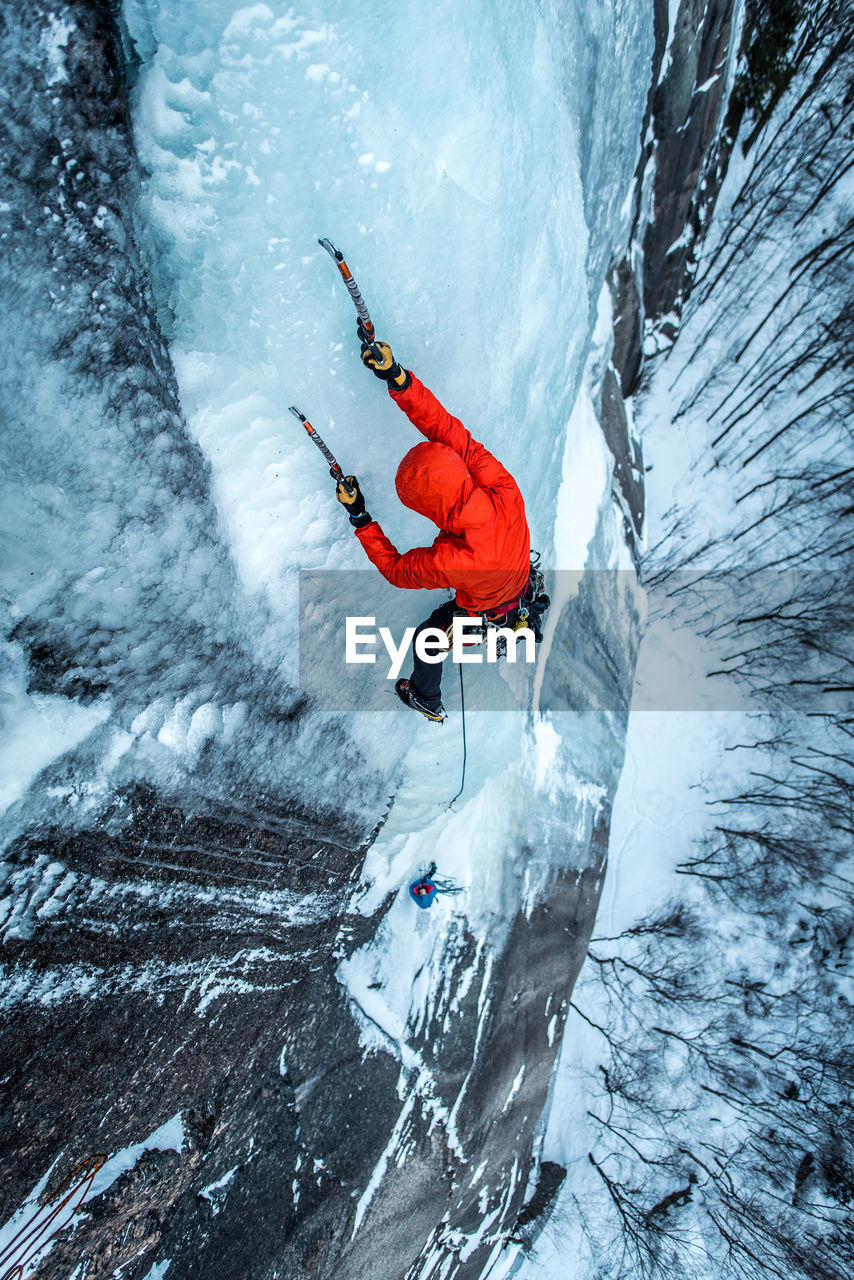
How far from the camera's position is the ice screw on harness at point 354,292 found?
1750 mm

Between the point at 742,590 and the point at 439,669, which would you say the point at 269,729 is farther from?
the point at 742,590

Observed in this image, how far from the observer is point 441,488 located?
1.87 m

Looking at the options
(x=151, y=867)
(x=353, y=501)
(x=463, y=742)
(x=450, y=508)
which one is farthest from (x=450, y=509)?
(x=463, y=742)

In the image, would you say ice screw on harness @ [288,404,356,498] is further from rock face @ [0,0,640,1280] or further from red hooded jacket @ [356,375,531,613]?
rock face @ [0,0,640,1280]

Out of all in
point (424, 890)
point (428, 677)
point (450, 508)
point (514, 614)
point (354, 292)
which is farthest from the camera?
point (424, 890)

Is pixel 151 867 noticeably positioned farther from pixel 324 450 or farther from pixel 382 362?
pixel 382 362

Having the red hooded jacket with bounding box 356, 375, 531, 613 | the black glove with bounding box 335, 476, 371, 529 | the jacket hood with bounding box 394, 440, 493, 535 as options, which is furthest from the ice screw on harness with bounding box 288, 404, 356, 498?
the jacket hood with bounding box 394, 440, 493, 535

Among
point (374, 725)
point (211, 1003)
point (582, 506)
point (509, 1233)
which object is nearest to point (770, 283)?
point (582, 506)

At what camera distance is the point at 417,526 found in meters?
2.73

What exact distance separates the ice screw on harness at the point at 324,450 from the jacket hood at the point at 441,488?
31 cm

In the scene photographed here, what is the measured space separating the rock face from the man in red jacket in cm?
67

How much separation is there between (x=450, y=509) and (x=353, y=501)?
416mm

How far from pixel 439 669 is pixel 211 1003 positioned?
6.06 feet

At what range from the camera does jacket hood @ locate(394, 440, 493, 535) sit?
6.08 feet
